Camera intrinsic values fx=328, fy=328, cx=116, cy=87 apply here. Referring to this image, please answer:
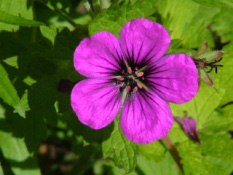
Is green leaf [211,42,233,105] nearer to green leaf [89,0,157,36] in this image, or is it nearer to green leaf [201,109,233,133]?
green leaf [201,109,233,133]

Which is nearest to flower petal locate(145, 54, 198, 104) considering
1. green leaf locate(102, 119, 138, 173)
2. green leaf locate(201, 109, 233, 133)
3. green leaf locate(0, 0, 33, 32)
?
green leaf locate(102, 119, 138, 173)

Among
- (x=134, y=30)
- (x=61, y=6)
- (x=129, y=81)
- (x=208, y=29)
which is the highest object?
(x=134, y=30)

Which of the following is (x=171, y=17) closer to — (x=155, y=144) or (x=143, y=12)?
(x=143, y=12)

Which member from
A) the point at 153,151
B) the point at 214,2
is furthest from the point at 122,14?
the point at 153,151

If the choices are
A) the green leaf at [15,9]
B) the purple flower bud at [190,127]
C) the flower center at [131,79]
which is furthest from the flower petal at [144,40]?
the green leaf at [15,9]

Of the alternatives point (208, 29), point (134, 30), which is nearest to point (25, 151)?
point (134, 30)

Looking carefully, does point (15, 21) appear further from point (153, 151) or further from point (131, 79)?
point (153, 151)

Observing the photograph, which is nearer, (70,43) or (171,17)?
(70,43)
